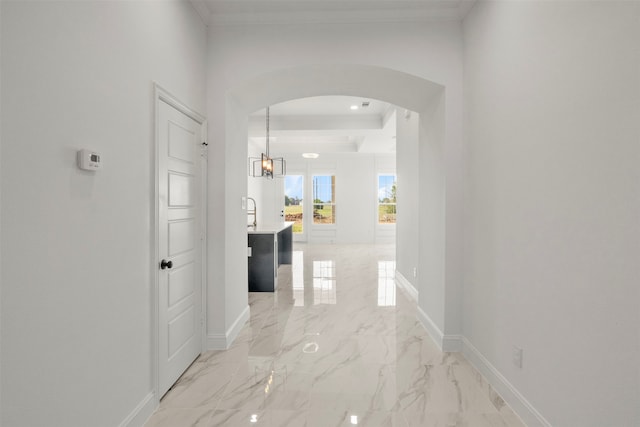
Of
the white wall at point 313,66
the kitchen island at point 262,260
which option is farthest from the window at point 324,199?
the white wall at point 313,66

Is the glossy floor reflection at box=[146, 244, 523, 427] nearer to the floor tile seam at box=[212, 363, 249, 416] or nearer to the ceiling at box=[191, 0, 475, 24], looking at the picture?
the floor tile seam at box=[212, 363, 249, 416]

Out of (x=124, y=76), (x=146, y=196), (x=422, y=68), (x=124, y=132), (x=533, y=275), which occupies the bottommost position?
(x=533, y=275)

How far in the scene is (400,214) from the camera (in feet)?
18.0

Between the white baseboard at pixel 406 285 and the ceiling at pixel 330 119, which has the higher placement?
the ceiling at pixel 330 119

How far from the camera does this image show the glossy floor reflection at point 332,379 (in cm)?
199

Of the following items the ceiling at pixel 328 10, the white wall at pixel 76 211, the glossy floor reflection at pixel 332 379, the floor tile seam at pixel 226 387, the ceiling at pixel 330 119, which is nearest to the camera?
the white wall at pixel 76 211

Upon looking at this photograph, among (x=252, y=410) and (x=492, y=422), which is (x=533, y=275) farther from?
(x=252, y=410)

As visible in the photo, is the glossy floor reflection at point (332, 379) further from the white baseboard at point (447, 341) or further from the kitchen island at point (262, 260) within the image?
the kitchen island at point (262, 260)

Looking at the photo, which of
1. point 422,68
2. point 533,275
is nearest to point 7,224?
point 533,275

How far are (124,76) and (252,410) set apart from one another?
2.11 metres

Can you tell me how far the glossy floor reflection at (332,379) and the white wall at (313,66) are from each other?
39cm

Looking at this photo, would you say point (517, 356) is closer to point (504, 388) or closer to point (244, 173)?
point (504, 388)

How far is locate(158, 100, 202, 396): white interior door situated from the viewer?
215 centimetres

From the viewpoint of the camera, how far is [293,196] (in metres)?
10.6
